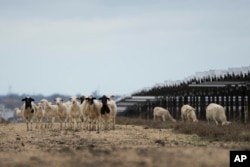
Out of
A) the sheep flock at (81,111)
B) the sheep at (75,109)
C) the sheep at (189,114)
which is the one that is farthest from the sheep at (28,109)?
the sheep at (189,114)

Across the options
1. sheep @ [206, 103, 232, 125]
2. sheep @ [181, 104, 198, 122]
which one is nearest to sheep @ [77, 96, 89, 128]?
sheep @ [206, 103, 232, 125]

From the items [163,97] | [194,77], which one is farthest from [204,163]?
[163,97]

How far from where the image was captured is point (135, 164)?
447 inches

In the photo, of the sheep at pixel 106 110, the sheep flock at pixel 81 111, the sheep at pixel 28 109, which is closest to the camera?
the sheep at pixel 106 110

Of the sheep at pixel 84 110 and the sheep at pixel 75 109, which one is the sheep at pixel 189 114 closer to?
the sheep at pixel 84 110

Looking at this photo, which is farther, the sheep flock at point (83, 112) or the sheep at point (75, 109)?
the sheep at point (75, 109)

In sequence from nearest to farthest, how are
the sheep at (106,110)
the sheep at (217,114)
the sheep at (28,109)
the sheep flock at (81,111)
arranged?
1. the sheep at (106,110)
2. the sheep flock at (81,111)
3. the sheep at (28,109)
4. the sheep at (217,114)

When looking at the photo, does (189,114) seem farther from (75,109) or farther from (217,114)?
(75,109)

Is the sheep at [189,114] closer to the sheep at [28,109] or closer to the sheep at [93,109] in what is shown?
the sheep at [93,109]

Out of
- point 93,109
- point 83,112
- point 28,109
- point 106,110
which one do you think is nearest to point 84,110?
point 83,112

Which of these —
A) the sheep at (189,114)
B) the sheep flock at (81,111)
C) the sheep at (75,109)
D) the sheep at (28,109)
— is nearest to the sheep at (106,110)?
the sheep flock at (81,111)

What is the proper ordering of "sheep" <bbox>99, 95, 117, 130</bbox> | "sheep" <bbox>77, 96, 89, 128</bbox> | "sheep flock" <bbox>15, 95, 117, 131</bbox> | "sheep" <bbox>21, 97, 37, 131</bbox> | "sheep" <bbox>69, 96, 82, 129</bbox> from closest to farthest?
"sheep" <bbox>99, 95, 117, 130</bbox>, "sheep flock" <bbox>15, 95, 117, 131</bbox>, "sheep" <bbox>77, 96, 89, 128</bbox>, "sheep" <bbox>69, 96, 82, 129</bbox>, "sheep" <bbox>21, 97, 37, 131</bbox>

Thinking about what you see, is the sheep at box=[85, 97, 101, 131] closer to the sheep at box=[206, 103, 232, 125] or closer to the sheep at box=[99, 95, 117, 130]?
the sheep at box=[99, 95, 117, 130]

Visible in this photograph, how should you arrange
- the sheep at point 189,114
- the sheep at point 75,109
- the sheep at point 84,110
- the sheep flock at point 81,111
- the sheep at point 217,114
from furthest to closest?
1. the sheep at point 189,114
2. the sheep at point 217,114
3. the sheep at point 75,109
4. the sheep at point 84,110
5. the sheep flock at point 81,111
